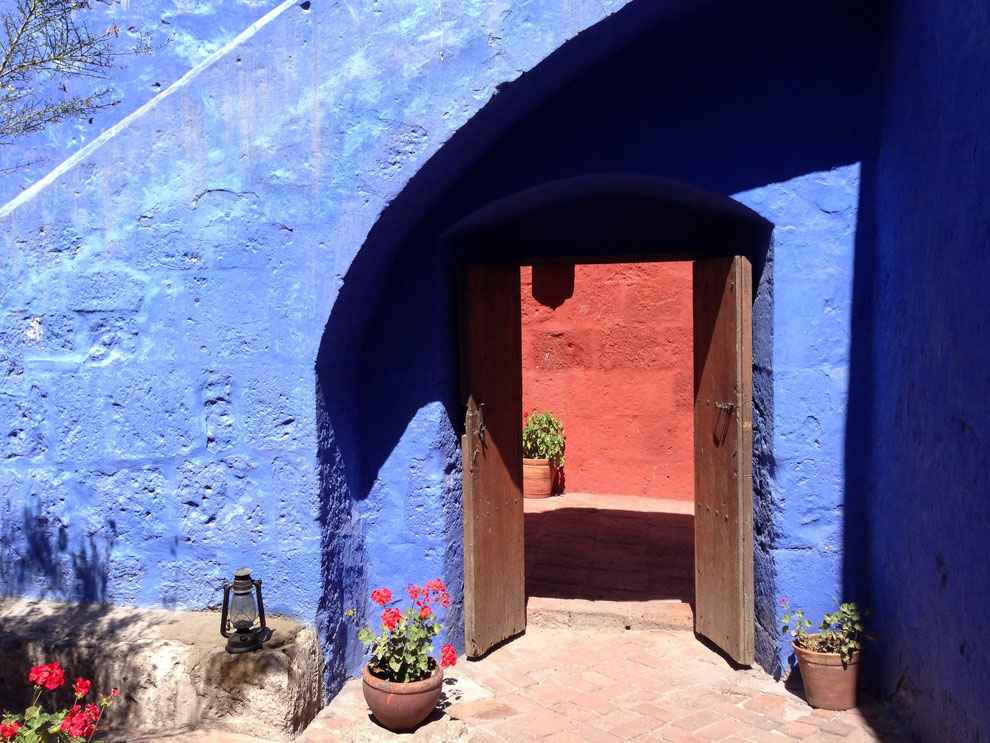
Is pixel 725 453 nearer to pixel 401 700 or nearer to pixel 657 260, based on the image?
pixel 657 260

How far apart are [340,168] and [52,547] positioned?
2505 millimetres

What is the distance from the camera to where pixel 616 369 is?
9.17 meters

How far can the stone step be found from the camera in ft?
18.5

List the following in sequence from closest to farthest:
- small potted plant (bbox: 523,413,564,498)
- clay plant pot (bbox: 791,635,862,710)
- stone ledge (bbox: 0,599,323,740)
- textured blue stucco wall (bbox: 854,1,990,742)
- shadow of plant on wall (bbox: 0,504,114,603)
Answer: textured blue stucco wall (bbox: 854,1,990,742)
stone ledge (bbox: 0,599,323,740)
clay plant pot (bbox: 791,635,862,710)
shadow of plant on wall (bbox: 0,504,114,603)
small potted plant (bbox: 523,413,564,498)

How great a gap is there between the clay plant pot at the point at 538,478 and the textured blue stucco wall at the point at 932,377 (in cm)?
470

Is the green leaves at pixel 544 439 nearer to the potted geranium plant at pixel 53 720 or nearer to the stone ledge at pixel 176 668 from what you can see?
the stone ledge at pixel 176 668

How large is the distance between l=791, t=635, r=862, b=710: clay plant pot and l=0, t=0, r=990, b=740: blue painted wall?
0.17 metres

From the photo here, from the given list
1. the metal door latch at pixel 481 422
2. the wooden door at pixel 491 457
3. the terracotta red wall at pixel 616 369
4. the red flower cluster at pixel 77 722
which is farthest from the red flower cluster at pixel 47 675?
the terracotta red wall at pixel 616 369

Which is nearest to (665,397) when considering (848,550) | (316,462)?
(848,550)

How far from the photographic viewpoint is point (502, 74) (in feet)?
13.5

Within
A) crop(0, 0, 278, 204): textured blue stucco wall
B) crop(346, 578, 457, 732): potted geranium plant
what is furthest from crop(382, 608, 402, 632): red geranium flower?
crop(0, 0, 278, 204): textured blue stucco wall

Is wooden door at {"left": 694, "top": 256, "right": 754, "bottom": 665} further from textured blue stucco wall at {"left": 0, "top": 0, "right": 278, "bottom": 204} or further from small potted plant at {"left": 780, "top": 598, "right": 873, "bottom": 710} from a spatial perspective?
textured blue stucco wall at {"left": 0, "top": 0, "right": 278, "bottom": 204}

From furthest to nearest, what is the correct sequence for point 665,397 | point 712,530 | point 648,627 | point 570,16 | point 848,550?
point 665,397 → point 648,627 → point 712,530 → point 848,550 → point 570,16

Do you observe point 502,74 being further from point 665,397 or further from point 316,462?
point 665,397
